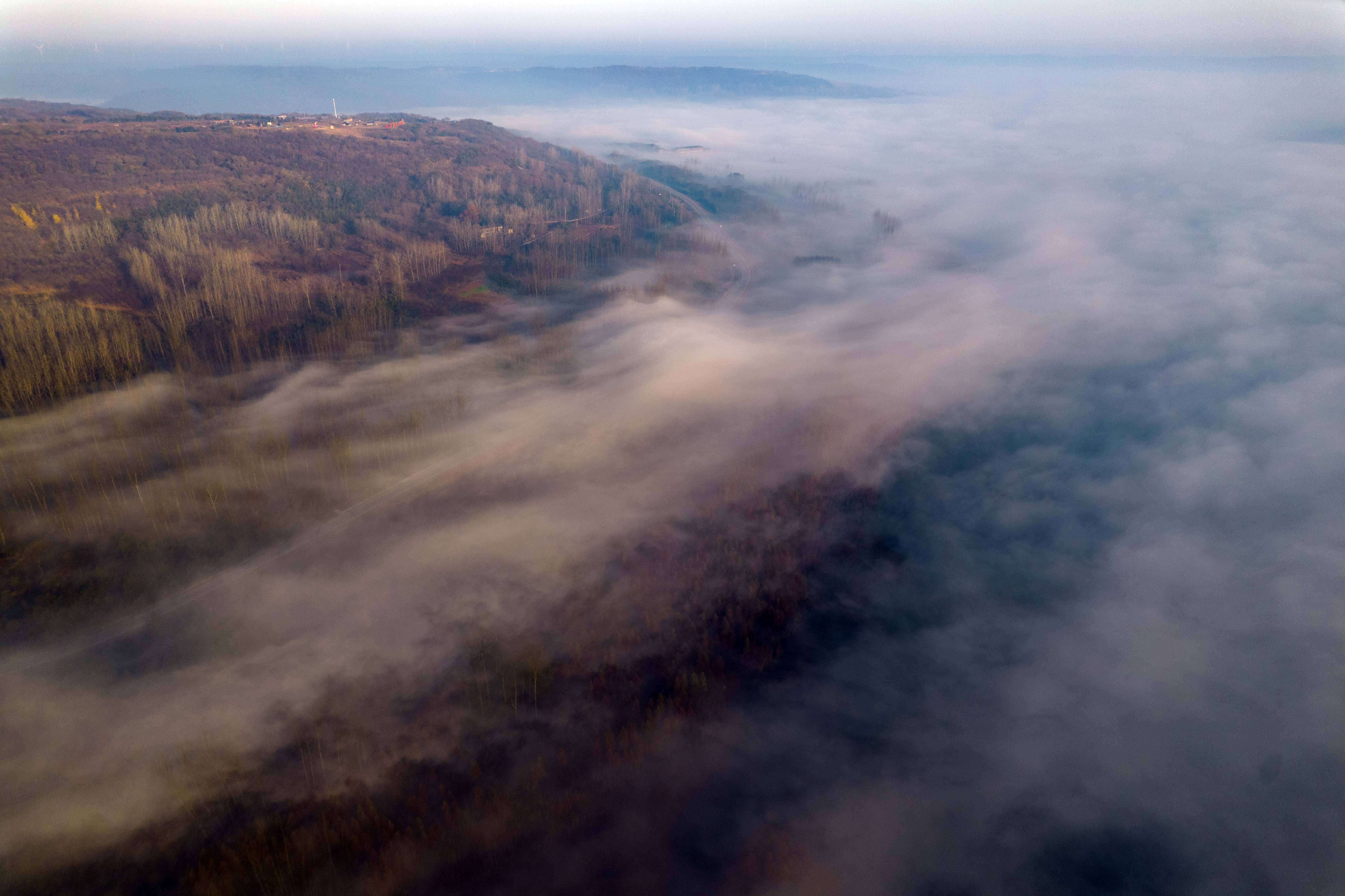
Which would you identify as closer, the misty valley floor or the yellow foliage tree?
the misty valley floor

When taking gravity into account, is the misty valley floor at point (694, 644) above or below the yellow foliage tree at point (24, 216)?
below

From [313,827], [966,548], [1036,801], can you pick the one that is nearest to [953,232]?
[966,548]

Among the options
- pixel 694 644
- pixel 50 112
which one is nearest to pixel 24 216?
pixel 694 644

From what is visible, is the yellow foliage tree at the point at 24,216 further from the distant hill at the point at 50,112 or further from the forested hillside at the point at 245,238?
the distant hill at the point at 50,112

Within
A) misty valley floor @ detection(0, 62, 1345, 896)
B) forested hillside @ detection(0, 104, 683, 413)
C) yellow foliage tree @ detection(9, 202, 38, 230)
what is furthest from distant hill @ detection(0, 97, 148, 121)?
misty valley floor @ detection(0, 62, 1345, 896)

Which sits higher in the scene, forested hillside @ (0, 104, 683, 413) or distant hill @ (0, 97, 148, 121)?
distant hill @ (0, 97, 148, 121)

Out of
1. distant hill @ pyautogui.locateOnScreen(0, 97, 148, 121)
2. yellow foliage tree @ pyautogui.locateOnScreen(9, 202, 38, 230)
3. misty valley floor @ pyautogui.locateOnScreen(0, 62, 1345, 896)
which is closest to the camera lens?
misty valley floor @ pyautogui.locateOnScreen(0, 62, 1345, 896)

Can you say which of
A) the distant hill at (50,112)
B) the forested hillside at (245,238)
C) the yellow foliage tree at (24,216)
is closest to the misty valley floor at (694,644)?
the forested hillside at (245,238)

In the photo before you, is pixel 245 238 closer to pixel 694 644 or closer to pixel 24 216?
pixel 24 216

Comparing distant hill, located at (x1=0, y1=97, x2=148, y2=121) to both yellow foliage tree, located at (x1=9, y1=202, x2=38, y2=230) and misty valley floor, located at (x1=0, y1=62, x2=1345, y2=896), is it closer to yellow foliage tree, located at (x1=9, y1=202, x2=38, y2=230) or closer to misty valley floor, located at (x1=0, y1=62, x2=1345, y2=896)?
yellow foliage tree, located at (x1=9, y1=202, x2=38, y2=230)

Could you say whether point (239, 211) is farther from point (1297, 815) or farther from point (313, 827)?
point (1297, 815)

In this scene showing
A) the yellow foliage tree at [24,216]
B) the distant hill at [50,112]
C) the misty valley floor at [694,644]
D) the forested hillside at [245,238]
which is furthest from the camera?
the distant hill at [50,112]
